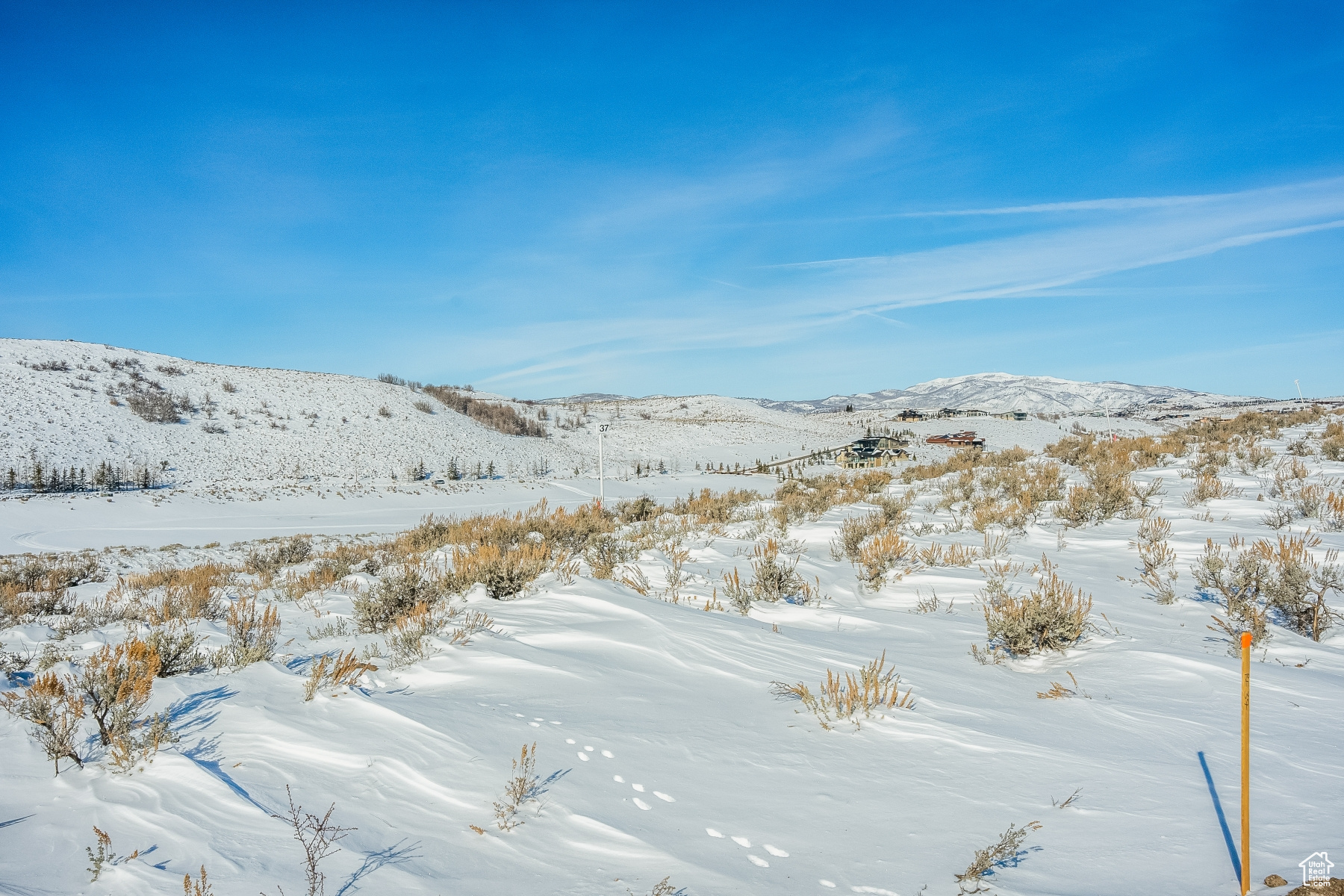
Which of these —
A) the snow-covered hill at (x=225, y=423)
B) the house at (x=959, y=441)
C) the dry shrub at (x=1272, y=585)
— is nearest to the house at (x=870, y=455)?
the house at (x=959, y=441)

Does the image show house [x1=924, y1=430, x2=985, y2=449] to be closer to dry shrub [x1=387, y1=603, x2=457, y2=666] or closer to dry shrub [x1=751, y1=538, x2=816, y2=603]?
dry shrub [x1=751, y1=538, x2=816, y2=603]

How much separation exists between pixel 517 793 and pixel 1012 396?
13391cm

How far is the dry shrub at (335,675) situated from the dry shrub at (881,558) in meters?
4.75

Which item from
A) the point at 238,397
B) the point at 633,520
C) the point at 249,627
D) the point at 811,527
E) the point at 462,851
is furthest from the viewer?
the point at 238,397

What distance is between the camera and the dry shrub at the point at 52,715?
271cm

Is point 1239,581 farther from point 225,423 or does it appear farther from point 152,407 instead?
point 152,407

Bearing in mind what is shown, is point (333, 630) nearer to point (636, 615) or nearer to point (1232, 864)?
point (636, 615)

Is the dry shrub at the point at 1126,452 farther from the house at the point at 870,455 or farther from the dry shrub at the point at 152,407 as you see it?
the dry shrub at the point at 152,407

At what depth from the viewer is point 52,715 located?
2961mm

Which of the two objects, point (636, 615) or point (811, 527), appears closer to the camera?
point (636, 615)

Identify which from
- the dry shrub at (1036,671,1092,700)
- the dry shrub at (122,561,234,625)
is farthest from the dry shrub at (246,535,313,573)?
the dry shrub at (1036,671,1092,700)

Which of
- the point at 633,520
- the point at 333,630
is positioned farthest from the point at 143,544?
the point at 333,630

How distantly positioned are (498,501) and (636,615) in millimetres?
20451

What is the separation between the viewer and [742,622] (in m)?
5.26
